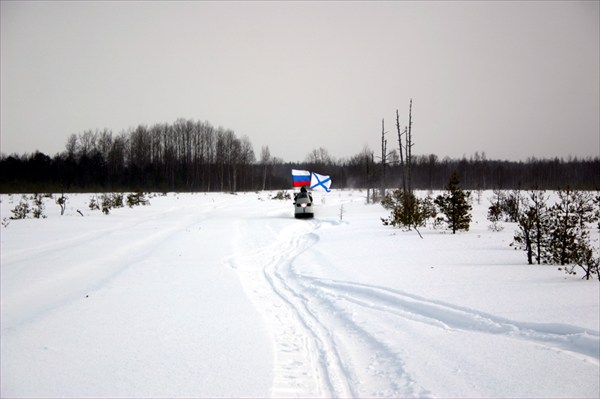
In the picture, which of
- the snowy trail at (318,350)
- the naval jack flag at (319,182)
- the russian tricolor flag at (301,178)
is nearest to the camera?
the snowy trail at (318,350)

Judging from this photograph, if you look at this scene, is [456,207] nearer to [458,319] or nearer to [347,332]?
[458,319]

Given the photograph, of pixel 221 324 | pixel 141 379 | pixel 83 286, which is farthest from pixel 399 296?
pixel 83 286

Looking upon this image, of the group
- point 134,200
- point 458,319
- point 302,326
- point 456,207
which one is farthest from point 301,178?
point 458,319

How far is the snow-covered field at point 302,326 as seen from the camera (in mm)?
3840

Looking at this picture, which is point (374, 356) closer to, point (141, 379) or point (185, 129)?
point (141, 379)

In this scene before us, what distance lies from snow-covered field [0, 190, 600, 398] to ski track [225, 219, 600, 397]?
2cm

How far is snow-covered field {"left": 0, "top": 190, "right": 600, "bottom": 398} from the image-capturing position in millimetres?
3840

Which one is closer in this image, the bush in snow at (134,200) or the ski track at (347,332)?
the ski track at (347,332)

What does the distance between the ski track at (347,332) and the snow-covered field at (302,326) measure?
2cm

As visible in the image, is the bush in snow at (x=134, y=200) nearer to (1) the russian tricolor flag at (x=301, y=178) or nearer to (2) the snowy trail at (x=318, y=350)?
(1) the russian tricolor flag at (x=301, y=178)

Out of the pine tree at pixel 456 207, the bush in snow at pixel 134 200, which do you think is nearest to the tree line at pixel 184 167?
the bush in snow at pixel 134 200

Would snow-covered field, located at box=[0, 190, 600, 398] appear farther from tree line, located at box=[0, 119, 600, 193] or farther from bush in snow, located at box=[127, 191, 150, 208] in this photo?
tree line, located at box=[0, 119, 600, 193]

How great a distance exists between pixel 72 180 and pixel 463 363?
77.0 m

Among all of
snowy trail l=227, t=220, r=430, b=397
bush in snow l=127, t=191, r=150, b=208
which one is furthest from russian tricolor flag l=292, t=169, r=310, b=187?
bush in snow l=127, t=191, r=150, b=208
